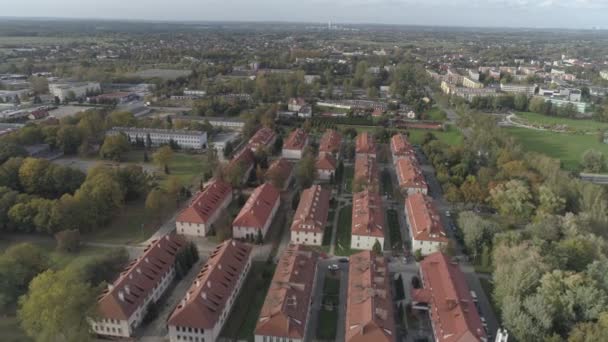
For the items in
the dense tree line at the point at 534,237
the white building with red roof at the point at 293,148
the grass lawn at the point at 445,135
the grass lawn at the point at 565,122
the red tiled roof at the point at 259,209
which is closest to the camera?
the dense tree line at the point at 534,237

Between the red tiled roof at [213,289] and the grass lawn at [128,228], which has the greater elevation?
the red tiled roof at [213,289]

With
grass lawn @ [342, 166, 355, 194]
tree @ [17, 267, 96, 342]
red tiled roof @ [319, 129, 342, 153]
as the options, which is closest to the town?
tree @ [17, 267, 96, 342]

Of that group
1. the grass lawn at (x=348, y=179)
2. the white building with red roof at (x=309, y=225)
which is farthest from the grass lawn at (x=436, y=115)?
the white building with red roof at (x=309, y=225)

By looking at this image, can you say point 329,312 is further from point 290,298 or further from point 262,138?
point 262,138

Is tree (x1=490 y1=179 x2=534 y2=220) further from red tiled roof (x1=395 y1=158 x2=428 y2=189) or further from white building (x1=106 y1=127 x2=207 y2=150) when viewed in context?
white building (x1=106 y1=127 x2=207 y2=150)

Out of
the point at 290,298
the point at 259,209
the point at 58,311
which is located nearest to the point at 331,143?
the point at 259,209

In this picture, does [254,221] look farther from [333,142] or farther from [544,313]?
[333,142]

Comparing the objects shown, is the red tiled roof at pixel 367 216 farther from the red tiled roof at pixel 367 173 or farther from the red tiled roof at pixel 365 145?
the red tiled roof at pixel 365 145
